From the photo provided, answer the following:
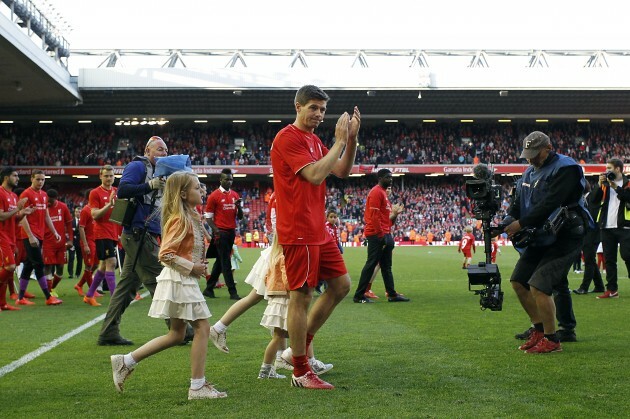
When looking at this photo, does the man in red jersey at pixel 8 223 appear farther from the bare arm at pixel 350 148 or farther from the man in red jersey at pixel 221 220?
the bare arm at pixel 350 148

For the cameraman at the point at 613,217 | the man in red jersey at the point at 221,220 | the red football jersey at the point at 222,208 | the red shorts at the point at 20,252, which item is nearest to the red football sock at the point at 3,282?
the red shorts at the point at 20,252

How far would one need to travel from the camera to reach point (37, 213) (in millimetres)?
13750

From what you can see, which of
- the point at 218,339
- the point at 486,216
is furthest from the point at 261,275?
the point at 486,216

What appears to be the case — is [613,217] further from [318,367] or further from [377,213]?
[318,367]

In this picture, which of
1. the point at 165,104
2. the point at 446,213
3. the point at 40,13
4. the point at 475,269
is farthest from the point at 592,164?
the point at 475,269

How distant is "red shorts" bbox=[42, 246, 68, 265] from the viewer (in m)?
14.4

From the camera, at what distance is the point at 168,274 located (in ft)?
18.9

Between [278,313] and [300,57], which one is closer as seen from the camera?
[278,313]

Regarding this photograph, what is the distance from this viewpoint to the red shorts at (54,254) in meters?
14.4

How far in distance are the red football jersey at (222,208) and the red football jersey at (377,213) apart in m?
2.75

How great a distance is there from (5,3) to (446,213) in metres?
33.3

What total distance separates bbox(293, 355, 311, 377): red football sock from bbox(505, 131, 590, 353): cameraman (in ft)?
7.63

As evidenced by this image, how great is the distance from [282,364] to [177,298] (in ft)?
4.79

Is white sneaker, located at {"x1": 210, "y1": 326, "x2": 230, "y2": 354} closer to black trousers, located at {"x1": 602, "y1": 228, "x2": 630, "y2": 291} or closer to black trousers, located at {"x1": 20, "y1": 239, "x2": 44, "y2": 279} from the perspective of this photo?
black trousers, located at {"x1": 20, "y1": 239, "x2": 44, "y2": 279}
